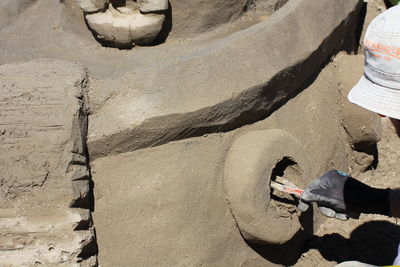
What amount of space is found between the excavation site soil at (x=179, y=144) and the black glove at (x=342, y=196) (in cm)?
12

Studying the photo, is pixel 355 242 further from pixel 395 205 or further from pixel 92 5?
pixel 92 5

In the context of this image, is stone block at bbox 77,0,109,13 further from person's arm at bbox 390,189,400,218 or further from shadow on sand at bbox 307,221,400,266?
person's arm at bbox 390,189,400,218

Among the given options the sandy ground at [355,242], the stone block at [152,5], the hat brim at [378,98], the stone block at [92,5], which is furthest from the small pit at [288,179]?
the stone block at [92,5]

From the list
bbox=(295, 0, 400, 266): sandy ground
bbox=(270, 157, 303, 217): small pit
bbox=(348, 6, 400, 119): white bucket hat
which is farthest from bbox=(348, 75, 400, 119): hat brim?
bbox=(295, 0, 400, 266): sandy ground

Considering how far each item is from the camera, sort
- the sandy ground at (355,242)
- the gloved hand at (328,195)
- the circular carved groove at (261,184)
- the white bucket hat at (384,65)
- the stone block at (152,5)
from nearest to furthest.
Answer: the white bucket hat at (384,65), the circular carved groove at (261,184), the gloved hand at (328,195), the sandy ground at (355,242), the stone block at (152,5)

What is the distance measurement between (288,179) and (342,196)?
0.27 metres

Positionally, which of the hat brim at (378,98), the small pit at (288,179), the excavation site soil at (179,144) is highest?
the hat brim at (378,98)

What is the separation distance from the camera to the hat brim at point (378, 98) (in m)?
1.73

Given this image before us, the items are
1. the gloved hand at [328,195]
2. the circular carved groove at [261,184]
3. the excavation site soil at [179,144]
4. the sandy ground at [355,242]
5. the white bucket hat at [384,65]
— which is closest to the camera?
the white bucket hat at [384,65]

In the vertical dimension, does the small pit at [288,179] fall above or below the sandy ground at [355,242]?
above

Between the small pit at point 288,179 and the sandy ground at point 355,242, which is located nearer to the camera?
the small pit at point 288,179

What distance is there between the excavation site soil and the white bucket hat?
28.0 inches

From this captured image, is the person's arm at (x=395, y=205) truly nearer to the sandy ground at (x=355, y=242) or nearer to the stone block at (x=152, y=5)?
the sandy ground at (x=355, y=242)

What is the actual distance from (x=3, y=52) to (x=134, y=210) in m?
1.65
